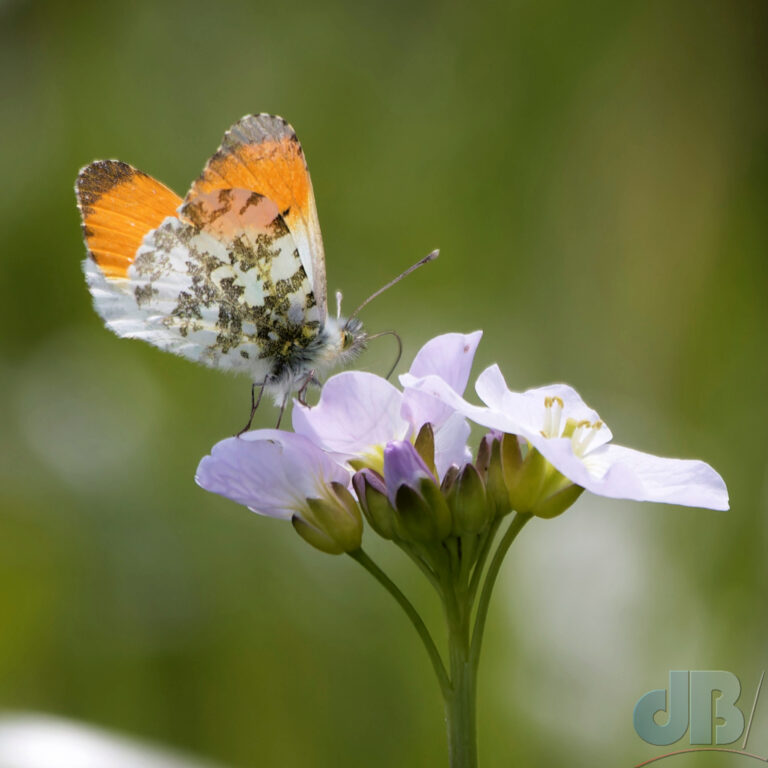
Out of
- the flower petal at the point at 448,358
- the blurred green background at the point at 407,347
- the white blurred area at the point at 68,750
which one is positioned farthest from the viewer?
the blurred green background at the point at 407,347

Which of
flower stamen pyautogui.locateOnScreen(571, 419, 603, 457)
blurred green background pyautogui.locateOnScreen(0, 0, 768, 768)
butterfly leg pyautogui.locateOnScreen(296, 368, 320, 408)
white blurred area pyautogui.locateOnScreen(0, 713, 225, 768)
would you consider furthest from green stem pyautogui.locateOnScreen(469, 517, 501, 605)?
blurred green background pyautogui.locateOnScreen(0, 0, 768, 768)

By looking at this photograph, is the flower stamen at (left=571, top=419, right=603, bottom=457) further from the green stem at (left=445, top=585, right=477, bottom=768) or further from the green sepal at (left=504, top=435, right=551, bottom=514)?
the green stem at (left=445, top=585, right=477, bottom=768)

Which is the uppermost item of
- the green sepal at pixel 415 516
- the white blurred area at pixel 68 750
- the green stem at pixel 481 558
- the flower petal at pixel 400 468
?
the flower petal at pixel 400 468

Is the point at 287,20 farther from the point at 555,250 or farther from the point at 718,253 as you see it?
the point at 718,253

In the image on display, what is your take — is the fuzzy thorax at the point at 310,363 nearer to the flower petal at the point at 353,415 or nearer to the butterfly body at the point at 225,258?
the butterfly body at the point at 225,258

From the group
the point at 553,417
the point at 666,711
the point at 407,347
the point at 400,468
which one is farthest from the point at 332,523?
the point at 407,347

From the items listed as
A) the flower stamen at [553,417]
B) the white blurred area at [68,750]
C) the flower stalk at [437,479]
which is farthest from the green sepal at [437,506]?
the white blurred area at [68,750]

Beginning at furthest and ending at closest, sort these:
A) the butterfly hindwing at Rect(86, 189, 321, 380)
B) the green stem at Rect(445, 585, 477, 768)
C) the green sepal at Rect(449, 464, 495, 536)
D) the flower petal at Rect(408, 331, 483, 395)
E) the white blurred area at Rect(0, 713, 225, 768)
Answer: the butterfly hindwing at Rect(86, 189, 321, 380) < the white blurred area at Rect(0, 713, 225, 768) < the flower petal at Rect(408, 331, 483, 395) < the green sepal at Rect(449, 464, 495, 536) < the green stem at Rect(445, 585, 477, 768)
